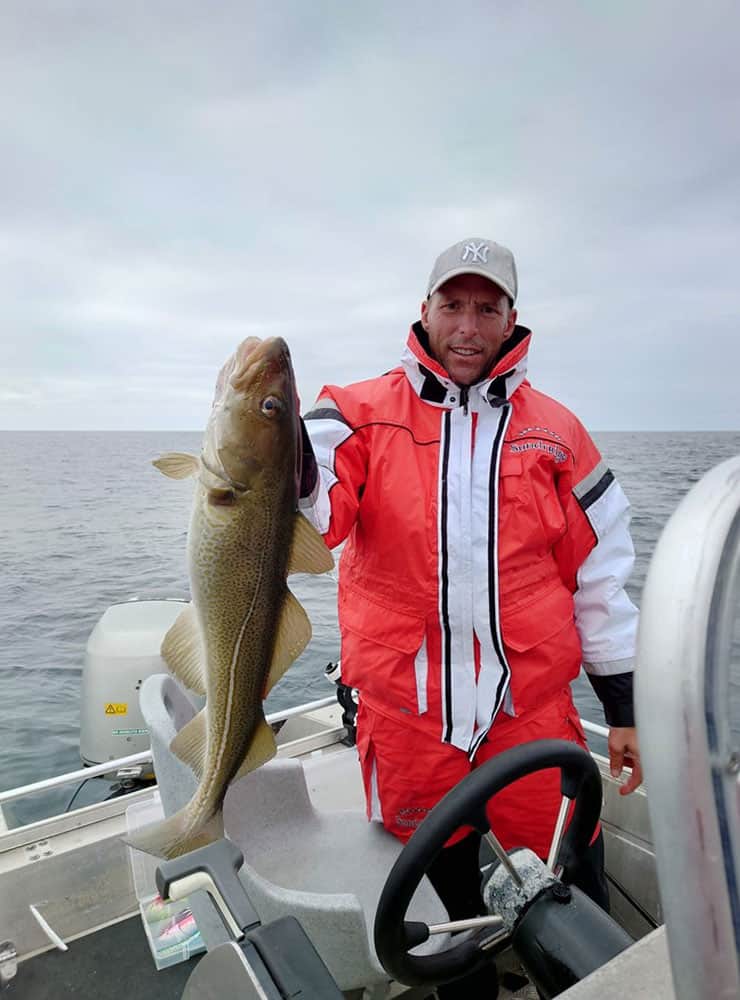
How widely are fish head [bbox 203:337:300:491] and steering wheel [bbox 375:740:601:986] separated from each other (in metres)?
0.97

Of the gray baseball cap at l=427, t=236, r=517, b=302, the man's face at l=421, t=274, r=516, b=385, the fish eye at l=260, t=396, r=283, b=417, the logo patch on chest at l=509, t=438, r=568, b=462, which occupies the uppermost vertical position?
the gray baseball cap at l=427, t=236, r=517, b=302

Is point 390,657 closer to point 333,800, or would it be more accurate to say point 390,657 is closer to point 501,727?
point 501,727

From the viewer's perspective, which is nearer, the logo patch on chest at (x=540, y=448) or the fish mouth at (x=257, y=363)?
the fish mouth at (x=257, y=363)

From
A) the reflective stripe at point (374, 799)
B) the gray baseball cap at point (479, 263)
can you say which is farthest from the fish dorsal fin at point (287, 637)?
the gray baseball cap at point (479, 263)

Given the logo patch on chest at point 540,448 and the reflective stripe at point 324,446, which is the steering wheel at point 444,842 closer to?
the reflective stripe at point 324,446

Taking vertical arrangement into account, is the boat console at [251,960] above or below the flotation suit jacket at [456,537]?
below

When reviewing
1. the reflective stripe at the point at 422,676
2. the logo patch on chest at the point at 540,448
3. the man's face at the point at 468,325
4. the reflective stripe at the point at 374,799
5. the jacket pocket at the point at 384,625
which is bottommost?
the reflective stripe at the point at 374,799

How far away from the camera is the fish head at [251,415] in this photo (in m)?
1.60

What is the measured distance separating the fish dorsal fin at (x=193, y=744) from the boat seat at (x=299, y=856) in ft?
0.54

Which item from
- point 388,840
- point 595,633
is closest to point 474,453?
point 595,633

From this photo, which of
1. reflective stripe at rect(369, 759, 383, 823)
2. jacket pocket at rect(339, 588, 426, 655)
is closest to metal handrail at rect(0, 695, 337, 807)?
reflective stripe at rect(369, 759, 383, 823)

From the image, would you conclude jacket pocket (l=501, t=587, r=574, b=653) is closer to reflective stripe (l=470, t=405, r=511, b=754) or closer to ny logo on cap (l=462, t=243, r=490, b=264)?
reflective stripe (l=470, t=405, r=511, b=754)

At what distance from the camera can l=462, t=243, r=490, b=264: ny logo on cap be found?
259cm

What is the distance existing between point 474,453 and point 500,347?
0.48 metres
